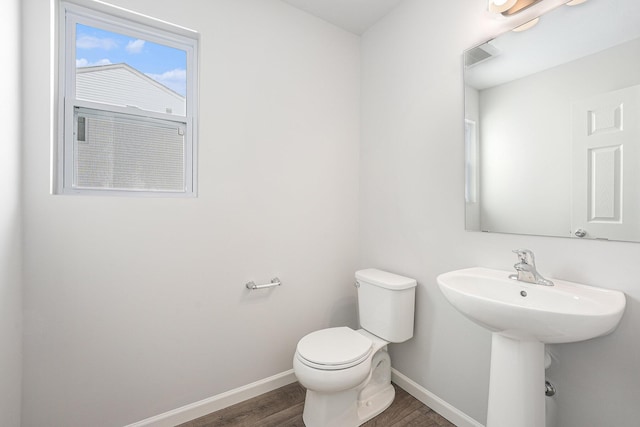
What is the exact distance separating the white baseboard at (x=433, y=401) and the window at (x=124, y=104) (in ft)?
5.97

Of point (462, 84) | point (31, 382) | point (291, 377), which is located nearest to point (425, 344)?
point (291, 377)

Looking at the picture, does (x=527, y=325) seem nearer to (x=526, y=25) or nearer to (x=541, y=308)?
(x=541, y=308)

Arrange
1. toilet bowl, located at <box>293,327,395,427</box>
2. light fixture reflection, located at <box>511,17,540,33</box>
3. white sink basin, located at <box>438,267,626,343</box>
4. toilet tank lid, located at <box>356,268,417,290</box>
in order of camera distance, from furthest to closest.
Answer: toilet tank lid, located at <box>356,268,417,290</box>
toilet bowl, located at <box>293,327,395,427</box>
light fixture reflection, located at <box>511,17,540,33</box>
white sink basin, located at <box>438,267,626,343</box>

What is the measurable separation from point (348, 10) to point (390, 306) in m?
1.98

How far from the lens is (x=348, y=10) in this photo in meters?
1.92

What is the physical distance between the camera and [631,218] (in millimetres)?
998

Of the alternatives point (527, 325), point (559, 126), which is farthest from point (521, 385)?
point (559, 126)

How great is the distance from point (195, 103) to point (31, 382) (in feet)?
5.15

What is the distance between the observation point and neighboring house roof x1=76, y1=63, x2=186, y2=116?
1.44 metres

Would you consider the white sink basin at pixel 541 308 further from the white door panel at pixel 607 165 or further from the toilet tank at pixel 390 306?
the toilet tank at pixel 390 306

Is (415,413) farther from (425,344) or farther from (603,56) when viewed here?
(603,56)

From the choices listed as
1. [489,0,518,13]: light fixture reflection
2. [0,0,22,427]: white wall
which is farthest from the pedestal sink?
[0,0,22,427]: white wall

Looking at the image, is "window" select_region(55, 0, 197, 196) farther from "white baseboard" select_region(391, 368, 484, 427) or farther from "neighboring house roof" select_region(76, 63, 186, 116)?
"white baseboard" select_region(391, 368, 484, 427)

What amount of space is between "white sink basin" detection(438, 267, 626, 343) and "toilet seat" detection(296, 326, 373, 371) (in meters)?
0.59
